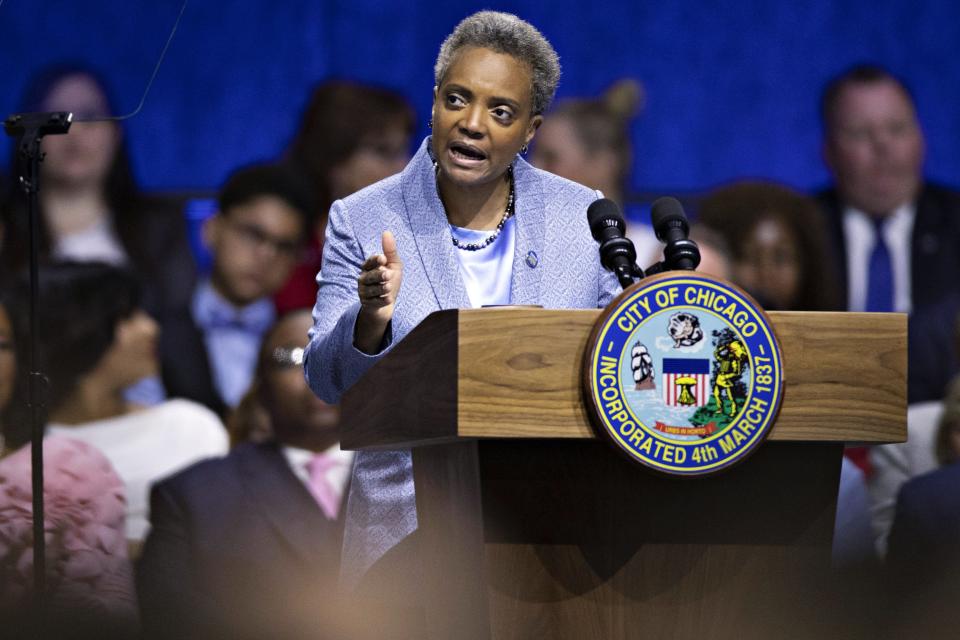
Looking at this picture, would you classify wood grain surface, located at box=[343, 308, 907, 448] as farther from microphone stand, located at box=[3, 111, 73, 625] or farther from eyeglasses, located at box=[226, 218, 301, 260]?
eyeglasses, located at box=[226, 218, 301, 260]

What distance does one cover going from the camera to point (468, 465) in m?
1.38

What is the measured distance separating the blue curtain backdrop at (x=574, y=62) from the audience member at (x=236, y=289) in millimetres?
124

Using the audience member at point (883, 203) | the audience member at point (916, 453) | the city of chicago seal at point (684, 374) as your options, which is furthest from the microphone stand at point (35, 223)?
the audience member at point (883, 203)

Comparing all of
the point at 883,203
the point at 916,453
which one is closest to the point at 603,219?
the point at 916,453

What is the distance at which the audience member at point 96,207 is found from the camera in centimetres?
407

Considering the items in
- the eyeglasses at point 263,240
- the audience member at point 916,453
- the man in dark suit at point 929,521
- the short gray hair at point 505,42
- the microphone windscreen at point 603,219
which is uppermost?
the short gray hair at point 505,42

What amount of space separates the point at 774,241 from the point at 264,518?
198cm

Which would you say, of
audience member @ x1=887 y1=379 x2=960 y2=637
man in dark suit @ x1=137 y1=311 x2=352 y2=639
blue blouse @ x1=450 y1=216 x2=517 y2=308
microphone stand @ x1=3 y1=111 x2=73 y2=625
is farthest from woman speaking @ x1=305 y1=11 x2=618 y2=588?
man in dark suit @ x1=137 y1=311 x2=352 y2=639

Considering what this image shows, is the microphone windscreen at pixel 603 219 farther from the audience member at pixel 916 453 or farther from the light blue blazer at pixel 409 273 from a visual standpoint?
the audience member at pixel 916 453

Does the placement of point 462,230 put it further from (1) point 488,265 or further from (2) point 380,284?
(2) point 380,284

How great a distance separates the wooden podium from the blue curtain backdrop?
2.94m

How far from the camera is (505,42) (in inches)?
75.3

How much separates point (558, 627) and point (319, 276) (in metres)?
0.80

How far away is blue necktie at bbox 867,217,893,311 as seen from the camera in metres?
4.31
